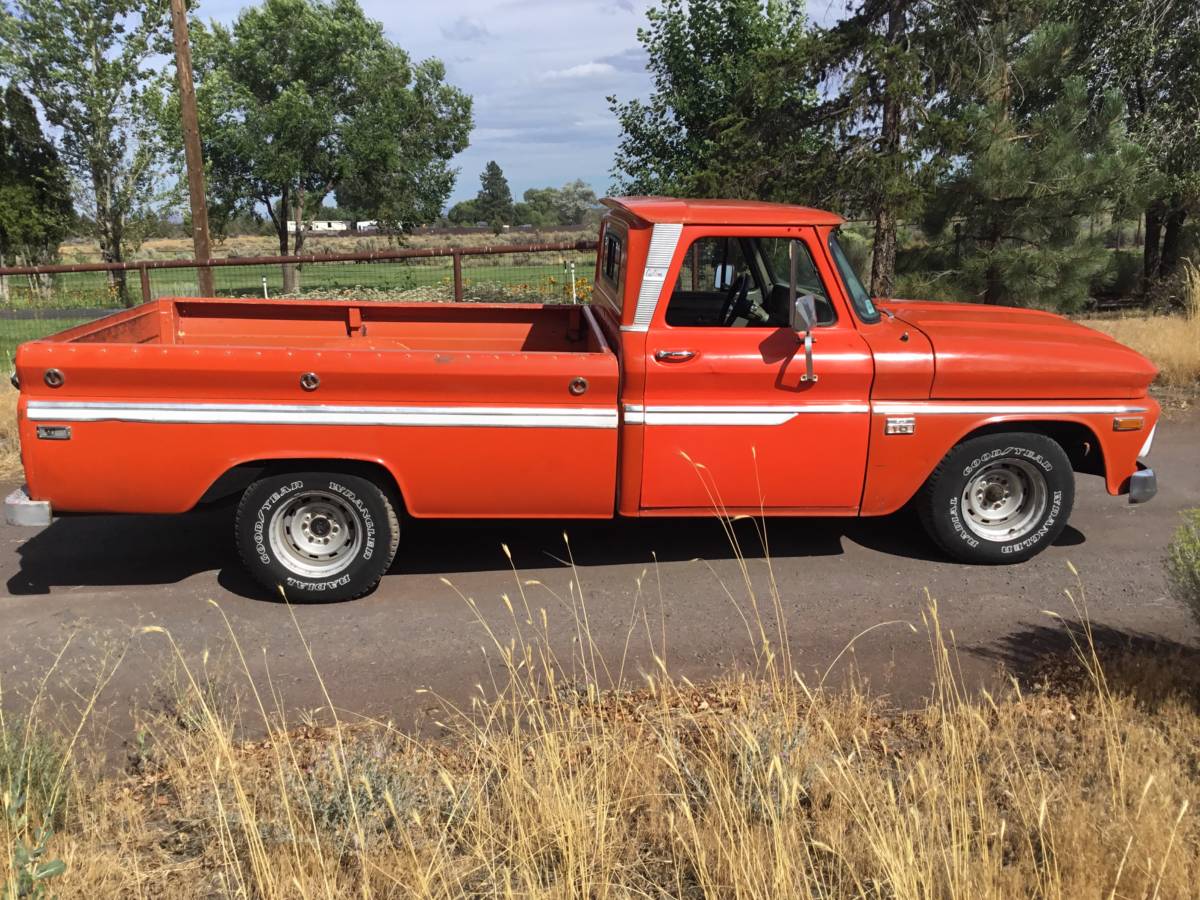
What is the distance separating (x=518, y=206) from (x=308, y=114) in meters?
74.5

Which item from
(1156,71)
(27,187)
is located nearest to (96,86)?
(27,187)

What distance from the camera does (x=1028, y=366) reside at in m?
5.25

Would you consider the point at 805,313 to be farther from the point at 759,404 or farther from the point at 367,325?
the point at 367,325

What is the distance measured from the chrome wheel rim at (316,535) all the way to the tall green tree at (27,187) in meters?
28.0

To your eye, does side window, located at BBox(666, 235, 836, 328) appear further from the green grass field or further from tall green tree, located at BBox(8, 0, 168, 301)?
tall green tree, located at BBox(8, 0, 168, 301)

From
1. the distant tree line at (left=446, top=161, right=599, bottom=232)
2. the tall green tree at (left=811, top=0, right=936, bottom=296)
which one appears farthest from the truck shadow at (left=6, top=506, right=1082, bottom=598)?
the distant tree line at (left=446, top=161, right=599, bottom=232)

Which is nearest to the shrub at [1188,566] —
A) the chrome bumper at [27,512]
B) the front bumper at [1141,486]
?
the front bumper at [1141,486]

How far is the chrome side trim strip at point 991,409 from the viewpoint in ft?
17.1

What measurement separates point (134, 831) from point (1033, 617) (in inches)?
167

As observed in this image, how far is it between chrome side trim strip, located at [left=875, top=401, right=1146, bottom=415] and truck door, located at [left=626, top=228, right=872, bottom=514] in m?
0.19

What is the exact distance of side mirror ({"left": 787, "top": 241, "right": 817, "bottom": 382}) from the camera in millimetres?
4824

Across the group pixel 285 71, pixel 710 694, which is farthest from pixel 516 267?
pixel 285 71

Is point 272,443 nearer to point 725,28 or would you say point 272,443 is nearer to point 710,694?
point 710,694

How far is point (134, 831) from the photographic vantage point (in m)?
3.10
